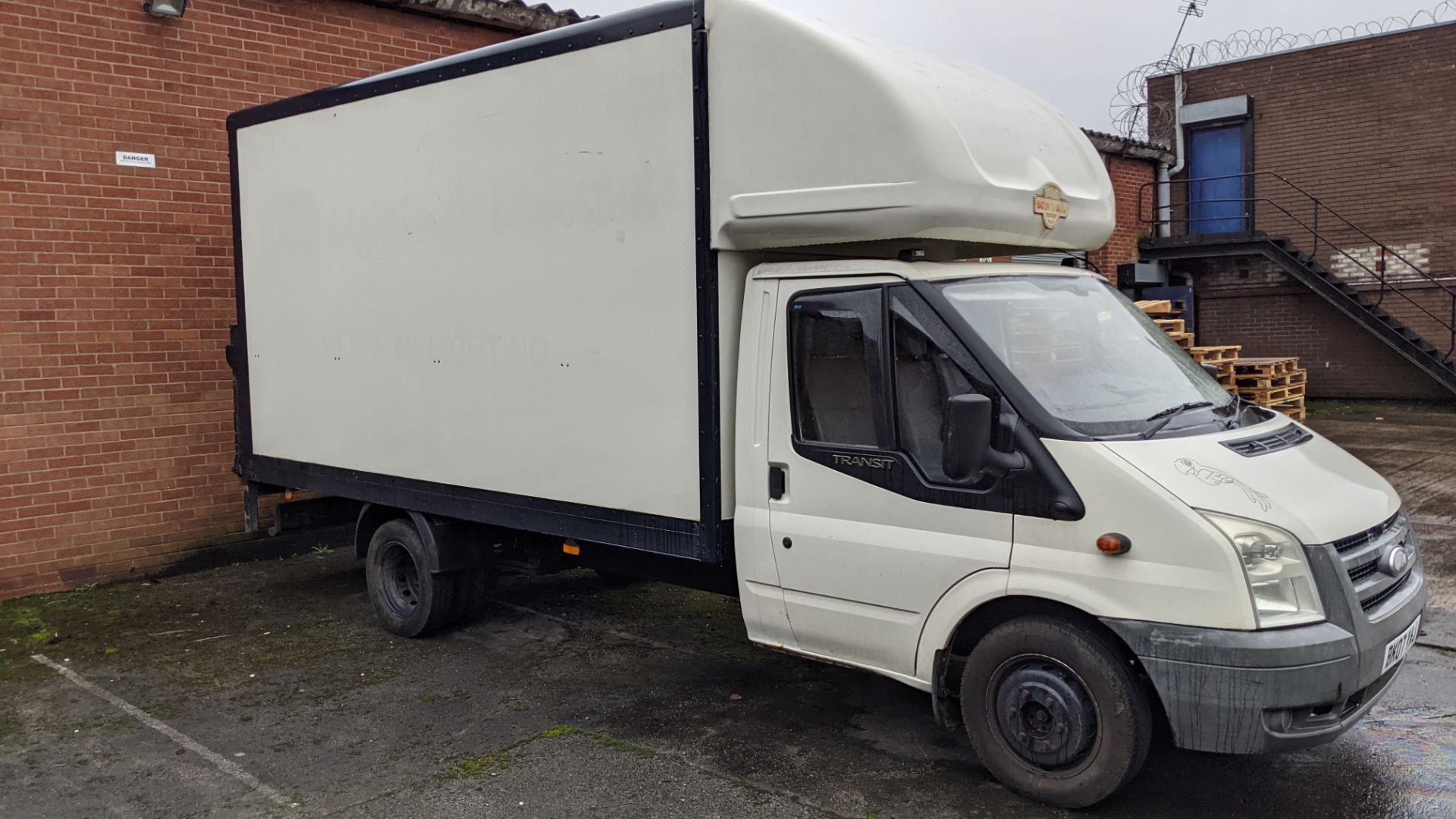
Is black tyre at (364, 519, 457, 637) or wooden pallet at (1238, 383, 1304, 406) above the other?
wooden pallet at (1238, 383, 1304, 406)

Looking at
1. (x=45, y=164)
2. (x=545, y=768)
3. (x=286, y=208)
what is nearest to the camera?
(x=545, y=768)

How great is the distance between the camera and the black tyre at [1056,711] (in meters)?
4.00

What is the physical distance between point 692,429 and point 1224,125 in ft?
61.1

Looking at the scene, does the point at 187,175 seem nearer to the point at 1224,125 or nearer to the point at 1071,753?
the point at 1071,753

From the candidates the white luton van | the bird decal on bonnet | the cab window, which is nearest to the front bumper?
the white luton van

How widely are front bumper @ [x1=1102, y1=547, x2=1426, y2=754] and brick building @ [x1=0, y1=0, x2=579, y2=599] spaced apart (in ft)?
24.8

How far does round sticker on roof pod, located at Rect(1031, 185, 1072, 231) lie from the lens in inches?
190

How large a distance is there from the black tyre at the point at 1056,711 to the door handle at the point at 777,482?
3.50 feet

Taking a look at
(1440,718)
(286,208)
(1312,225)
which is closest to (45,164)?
(286,208)

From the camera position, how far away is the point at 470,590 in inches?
273

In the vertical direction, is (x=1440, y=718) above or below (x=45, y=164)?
below

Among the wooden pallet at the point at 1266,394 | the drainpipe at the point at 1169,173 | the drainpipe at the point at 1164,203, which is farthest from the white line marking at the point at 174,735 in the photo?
the drainpipe at the point at 1164,203

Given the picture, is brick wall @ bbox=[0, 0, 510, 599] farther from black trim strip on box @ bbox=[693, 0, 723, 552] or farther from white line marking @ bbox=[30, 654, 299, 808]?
black trim strip on box @ bbox=[693, 0, 723, 552]

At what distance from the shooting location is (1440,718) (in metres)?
5.09
